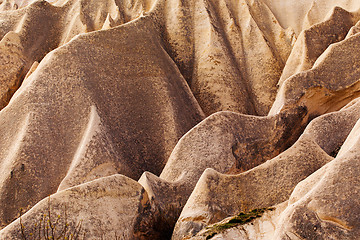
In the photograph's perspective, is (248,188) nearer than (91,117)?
Yes

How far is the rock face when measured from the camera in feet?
18.6

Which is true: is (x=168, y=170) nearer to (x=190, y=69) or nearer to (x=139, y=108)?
(x=139, y=108)

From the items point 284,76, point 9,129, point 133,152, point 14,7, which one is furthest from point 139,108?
point 14,7

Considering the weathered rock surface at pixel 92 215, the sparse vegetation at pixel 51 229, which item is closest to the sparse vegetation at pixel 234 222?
the weathered rock surface at pixel 92 215

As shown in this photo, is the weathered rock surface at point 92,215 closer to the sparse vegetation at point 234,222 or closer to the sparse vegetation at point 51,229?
the sparse vegetation at point 51,229

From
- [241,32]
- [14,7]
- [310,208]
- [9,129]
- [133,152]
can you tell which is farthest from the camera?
[14,7]

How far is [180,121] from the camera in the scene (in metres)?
9.59

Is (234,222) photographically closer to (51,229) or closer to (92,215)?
(92,215)

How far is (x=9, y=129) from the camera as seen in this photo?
8141 millimetres

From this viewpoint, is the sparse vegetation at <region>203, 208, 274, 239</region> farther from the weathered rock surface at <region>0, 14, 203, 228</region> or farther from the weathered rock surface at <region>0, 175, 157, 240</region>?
the weathered rock surface at <region>0, 14, 203, 228</region>

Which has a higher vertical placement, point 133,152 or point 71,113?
point 71,113

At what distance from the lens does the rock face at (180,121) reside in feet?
18.6

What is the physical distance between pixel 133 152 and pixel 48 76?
190 centimetres

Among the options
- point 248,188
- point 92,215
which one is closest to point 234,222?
point 248,188
